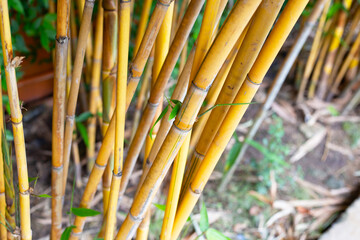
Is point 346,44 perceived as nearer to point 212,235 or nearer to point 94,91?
point 94,91

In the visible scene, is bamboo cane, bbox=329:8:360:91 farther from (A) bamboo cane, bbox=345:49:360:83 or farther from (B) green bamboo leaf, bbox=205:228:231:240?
Result: (B) green bamboo leaf, bbox=205:228:231:240

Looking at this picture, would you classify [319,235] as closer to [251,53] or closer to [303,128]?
[303,128]

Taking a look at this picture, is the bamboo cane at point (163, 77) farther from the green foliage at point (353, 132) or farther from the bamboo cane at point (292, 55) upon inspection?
the green foliage at point (353, 132)

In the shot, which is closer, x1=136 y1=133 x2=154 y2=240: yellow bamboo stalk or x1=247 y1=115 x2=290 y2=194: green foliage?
x1=136 y1=133 x2=154 y2=240: yellow bamboo stalk

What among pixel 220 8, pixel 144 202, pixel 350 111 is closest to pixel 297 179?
pixel 350 111

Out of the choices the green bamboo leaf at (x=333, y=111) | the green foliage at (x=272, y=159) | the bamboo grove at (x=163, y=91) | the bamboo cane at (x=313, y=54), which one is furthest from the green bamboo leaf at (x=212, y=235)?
the green bamboo leaf at (x=333, y=111)

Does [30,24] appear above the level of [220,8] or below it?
below

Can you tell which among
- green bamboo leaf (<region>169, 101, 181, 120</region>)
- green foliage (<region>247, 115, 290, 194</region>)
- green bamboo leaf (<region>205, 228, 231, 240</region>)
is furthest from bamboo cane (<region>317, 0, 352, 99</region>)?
green bamboo leaf (<region>169, 101, 181, 120</region>)
